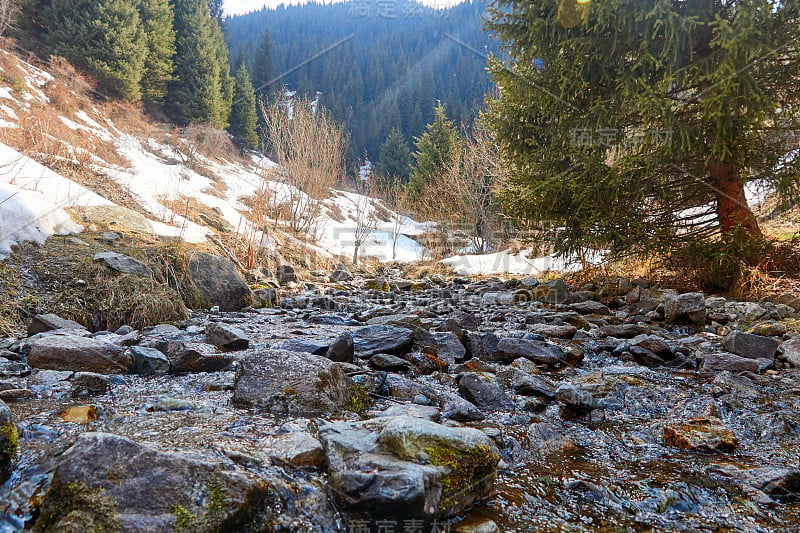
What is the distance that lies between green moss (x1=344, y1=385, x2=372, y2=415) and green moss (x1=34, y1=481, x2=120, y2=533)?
1216 millimetres

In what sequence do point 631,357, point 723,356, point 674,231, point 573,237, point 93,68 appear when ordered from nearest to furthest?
point 723,356 → point 631,357 → point 674,231 → point 573,237 → point 93,68

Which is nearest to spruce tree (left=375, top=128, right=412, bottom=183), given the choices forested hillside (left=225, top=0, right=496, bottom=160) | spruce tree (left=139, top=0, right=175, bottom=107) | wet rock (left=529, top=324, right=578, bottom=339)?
forested hillside (left=225, top=0, right=496, bottom=160)

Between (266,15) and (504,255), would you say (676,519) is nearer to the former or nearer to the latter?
(504,255)

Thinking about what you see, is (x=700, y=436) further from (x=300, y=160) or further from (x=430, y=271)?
(x=300, y=160)

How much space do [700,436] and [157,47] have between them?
33702 mm

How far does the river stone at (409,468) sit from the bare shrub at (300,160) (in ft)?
40.8

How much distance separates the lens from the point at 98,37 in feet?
76.6

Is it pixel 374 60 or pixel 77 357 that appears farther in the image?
pixel 374 60

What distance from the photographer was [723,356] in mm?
3115

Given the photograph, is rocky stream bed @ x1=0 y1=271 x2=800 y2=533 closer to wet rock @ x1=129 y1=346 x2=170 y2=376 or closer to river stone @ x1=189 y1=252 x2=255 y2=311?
wet rock @ x1=129 y1=346 x2=170 y2=376

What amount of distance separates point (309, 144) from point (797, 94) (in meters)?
11.7

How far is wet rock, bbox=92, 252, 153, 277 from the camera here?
4.86 m

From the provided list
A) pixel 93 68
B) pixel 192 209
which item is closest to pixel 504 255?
pixel 192 209

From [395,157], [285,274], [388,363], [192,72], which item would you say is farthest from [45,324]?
[395,157]
